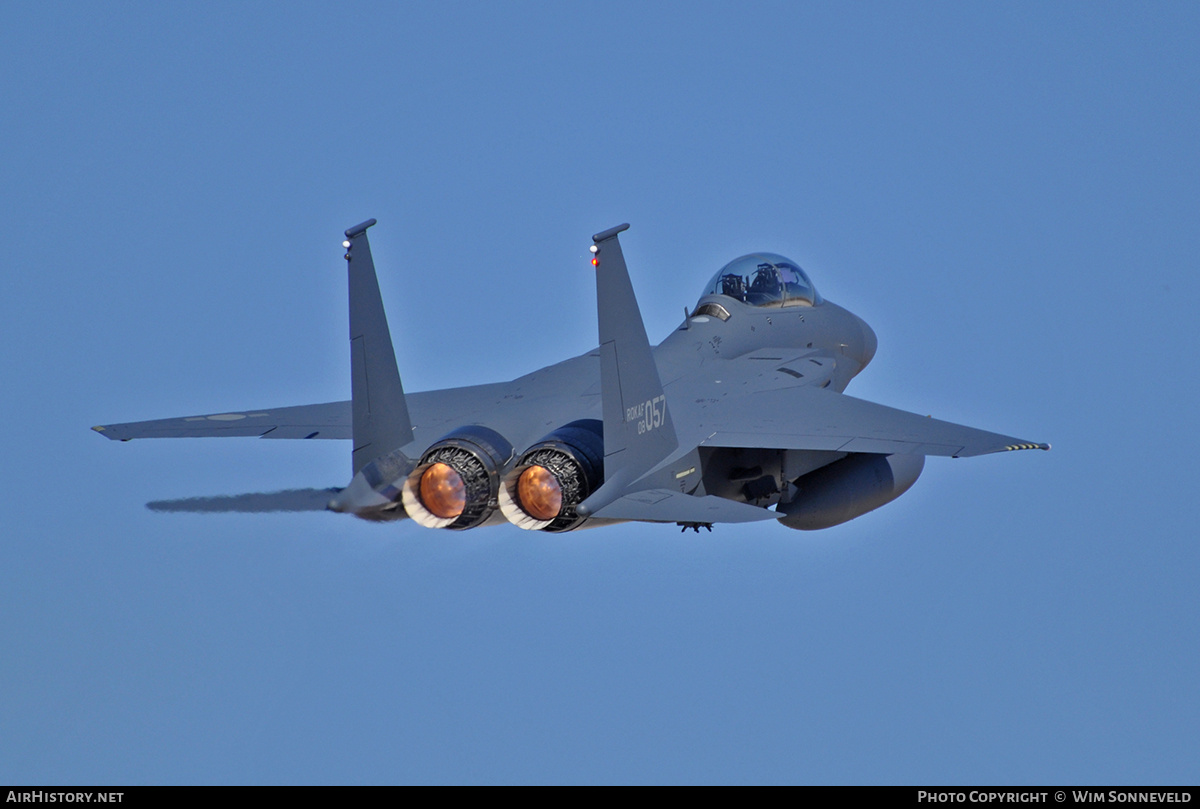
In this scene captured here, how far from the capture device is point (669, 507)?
22250mm

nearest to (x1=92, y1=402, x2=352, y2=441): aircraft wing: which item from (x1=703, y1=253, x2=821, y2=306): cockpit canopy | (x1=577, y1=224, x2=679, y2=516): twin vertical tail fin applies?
(x1=577, y1=224, x2=679, y2=516): twin vertical tail fin

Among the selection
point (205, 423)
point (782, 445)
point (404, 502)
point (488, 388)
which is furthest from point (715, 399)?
point (205, 423)

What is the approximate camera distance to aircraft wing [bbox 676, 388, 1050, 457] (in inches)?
938

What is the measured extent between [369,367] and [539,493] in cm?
253

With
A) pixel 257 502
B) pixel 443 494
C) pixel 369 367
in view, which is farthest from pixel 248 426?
pixel 257 502

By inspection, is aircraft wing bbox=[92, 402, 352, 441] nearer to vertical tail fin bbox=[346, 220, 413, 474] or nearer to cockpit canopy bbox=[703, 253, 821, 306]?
vertical tail fin bbox=[346, 220, 413, 474]

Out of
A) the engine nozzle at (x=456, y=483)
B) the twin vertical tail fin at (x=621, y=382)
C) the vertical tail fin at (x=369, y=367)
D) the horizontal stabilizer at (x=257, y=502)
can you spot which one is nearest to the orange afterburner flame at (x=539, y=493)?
the engine nozzle at (x=456, y=483)

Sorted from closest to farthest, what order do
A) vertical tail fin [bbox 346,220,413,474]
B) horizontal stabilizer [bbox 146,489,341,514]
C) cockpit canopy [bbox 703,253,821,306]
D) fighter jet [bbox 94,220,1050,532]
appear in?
horizontal stabilizer [bbox 146,489,341,514]
fighter jet [bbox 94,220,1050,532]
vertical tail fin [bbox 346,220,413,474]
cockpit canopy [bbox 703,253,821,306]

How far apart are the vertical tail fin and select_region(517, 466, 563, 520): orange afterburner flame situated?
1.60 metres

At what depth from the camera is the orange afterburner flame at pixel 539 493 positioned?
2267 cm

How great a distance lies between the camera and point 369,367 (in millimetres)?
22328

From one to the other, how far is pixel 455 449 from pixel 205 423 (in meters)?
4.96

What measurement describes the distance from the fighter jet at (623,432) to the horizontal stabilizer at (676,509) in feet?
0.09

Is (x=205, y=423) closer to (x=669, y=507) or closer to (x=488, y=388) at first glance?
(x=488, y=388)
